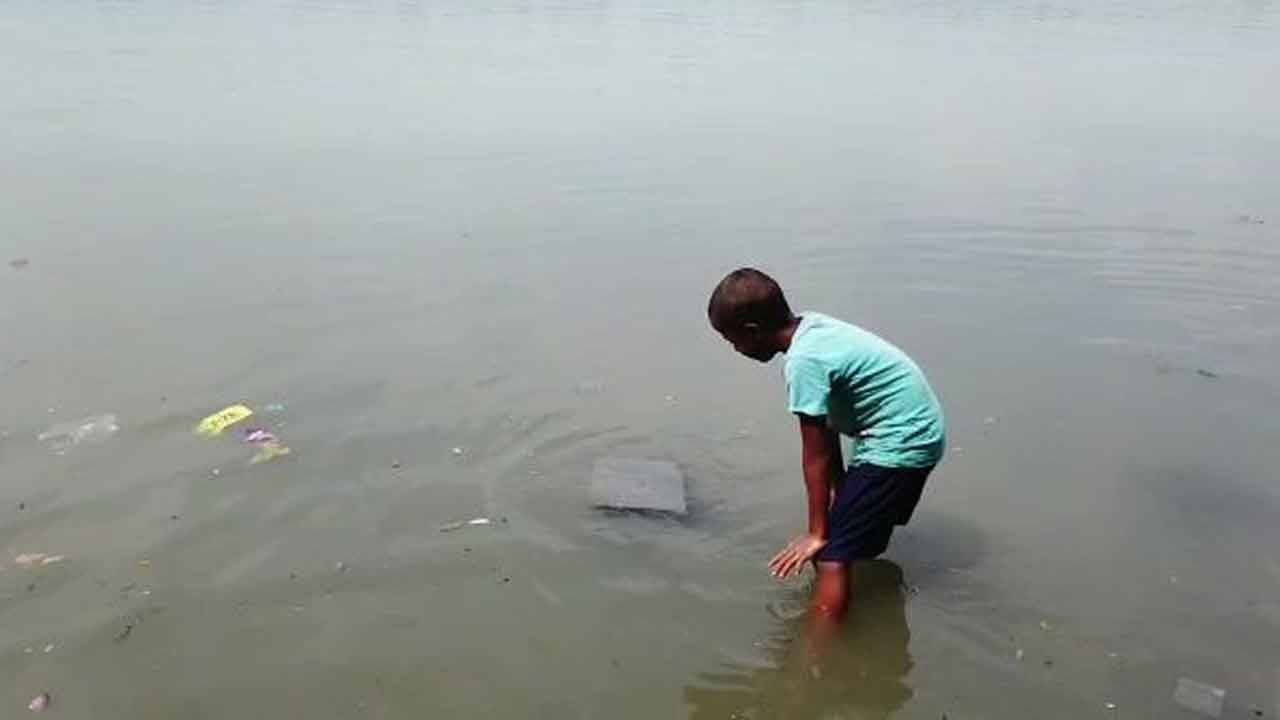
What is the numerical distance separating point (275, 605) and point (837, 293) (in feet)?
16.4

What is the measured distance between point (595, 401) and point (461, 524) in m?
1.53

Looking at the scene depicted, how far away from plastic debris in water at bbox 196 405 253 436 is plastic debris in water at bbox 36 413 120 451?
1.47 ft

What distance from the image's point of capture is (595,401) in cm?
655

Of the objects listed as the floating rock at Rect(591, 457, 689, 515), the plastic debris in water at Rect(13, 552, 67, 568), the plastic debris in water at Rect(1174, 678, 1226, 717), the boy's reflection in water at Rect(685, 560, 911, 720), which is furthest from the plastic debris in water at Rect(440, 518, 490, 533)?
the plastic debris in water at Rect(1174, 678, 1226, 717)

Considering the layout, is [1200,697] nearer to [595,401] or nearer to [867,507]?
[867,507]

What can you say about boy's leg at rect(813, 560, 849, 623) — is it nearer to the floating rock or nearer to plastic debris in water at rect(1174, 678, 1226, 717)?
the floating rock

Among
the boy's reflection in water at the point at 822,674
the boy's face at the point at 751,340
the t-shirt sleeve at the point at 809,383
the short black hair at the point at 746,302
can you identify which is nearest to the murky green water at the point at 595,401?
the boy's reflection in water at the point at 822,674

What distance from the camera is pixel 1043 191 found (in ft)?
38.2

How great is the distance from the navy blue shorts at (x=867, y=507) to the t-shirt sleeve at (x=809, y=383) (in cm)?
40

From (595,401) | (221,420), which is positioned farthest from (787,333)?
(221,420)

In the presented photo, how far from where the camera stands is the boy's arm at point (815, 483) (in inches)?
158

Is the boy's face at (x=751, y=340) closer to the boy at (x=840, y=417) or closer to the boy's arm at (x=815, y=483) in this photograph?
the boy at (x=840, y=417)

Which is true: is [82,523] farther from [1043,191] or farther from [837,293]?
[1043,191]

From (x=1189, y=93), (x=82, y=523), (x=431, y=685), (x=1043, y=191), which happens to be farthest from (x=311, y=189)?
(x=1189, y=93)
